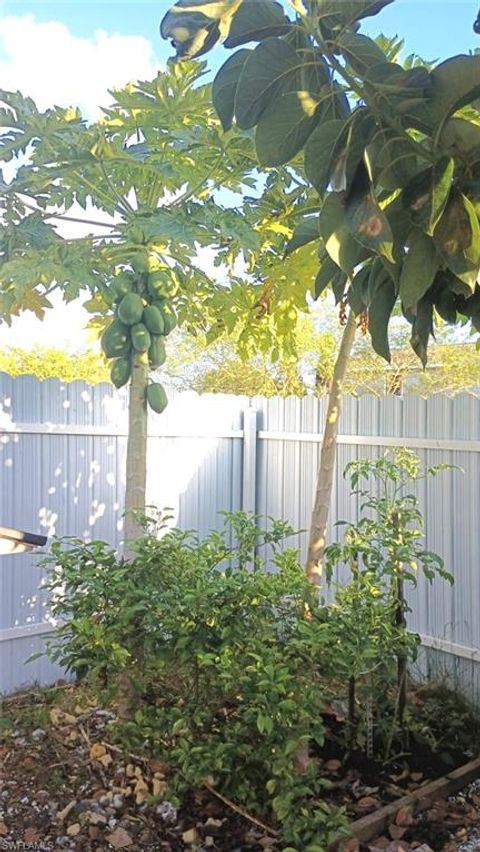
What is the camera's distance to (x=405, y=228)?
0.55m

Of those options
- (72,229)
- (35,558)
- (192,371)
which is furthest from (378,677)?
(192,371)

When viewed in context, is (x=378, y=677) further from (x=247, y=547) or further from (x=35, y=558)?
(x=35, y=558)

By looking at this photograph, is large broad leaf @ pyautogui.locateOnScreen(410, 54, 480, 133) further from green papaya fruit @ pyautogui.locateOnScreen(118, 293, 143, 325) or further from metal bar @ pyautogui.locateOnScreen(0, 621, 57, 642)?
metal bar @ pyautogui.locateOnScreen(0, 621, 57, 642)

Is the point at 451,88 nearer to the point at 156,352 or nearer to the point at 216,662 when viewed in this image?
the point at 216,662

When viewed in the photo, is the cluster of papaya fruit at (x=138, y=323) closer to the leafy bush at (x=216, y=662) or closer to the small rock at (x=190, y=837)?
the leafy bush at (x=216, y=662)

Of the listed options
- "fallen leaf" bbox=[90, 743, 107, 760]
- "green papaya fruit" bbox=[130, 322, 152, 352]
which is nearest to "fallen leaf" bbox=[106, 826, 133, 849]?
"fallen leaf" bbox=[90, 743, 107, 760]

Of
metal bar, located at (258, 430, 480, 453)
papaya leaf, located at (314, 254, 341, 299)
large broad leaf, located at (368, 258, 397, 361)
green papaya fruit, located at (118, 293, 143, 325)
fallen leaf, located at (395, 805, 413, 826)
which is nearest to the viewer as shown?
large broad leaf, located at (368, 258, 397, 361)

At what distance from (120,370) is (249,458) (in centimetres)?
172

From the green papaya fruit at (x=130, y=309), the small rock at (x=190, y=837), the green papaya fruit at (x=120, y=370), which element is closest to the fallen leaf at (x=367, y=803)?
the small rock at (x=190, y=837)

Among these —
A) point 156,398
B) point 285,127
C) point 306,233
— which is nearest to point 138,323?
point 156,398

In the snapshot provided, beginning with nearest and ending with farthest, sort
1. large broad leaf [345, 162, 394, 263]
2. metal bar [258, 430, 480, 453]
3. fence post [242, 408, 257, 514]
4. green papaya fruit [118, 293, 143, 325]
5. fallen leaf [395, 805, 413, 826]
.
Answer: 1. large broad leaf [345, 162, 394, 263]
2. fallen leaf [395, 805, 413, 826]
3. green papaya fruit [118, 293, 143, 325]
4. metal bar [258, 430, 480, 453]
5. fence post [242, 408, 257, 514]

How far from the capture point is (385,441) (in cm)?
329

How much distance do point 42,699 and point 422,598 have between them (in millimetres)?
1705

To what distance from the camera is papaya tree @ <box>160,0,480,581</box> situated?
19.3 inches
